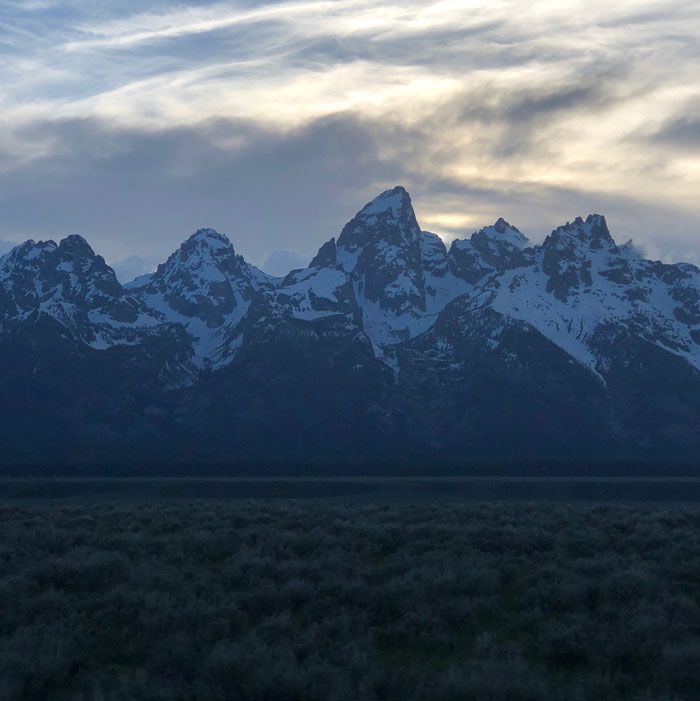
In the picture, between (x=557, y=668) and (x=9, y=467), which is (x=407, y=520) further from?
(x=9, y=467)

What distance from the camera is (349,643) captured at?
19.3 m

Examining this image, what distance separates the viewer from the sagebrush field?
17.6 metres

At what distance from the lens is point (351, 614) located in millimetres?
21672

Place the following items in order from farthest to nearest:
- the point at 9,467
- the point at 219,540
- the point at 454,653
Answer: the point at 9,467 < the point at 219,540 < the point at 454,653

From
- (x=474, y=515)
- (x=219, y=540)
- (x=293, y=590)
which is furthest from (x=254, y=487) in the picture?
(x=293, y=590)

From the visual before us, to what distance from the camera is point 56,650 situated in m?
18.7

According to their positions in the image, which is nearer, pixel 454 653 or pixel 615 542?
pixel 454 653

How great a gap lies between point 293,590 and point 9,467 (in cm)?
13435

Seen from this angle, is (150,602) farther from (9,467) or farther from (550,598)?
(9,467)

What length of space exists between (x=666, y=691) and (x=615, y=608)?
430 centimetres

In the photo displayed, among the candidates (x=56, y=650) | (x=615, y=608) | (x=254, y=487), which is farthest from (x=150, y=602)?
(x=254, y=487)

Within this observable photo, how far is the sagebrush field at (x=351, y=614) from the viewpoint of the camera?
17.6 m

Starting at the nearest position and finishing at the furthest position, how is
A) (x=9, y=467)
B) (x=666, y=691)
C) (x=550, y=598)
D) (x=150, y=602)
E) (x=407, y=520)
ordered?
1. (x=666, y=691)
2. (x=150, y=602)
3. (x=550, y=598)
4. (x=407, y=520)
5. (x=9, y=467)

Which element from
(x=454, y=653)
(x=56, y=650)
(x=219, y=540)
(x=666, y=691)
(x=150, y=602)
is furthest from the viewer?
(x=219, y=540)
